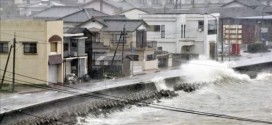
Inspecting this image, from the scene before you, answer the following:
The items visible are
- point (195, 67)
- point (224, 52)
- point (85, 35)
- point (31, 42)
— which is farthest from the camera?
point (224, 52)

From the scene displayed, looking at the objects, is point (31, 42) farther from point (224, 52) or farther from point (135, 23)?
point (224, 52)

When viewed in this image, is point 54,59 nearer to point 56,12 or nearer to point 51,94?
point 51,94

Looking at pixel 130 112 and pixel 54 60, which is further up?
pixel 54 60

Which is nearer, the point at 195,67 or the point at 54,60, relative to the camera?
the point at 54,60

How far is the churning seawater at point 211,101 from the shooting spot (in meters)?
17.7

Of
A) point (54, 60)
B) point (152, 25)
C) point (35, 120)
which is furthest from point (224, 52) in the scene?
point (35, 120)

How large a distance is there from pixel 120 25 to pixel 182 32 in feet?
19.6

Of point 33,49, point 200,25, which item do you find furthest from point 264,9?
point 33,49

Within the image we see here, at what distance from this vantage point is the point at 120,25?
93.2 ft

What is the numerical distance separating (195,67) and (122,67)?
472 cm

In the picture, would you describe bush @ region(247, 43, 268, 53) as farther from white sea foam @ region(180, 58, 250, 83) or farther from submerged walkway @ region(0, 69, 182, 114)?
submerged walkway @ region(0, 69, 182, 114)

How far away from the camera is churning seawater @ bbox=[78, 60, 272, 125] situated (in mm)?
17719

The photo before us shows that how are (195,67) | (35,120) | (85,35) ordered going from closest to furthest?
(35,120)
(85,35)
(195,67)

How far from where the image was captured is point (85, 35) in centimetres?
2453
